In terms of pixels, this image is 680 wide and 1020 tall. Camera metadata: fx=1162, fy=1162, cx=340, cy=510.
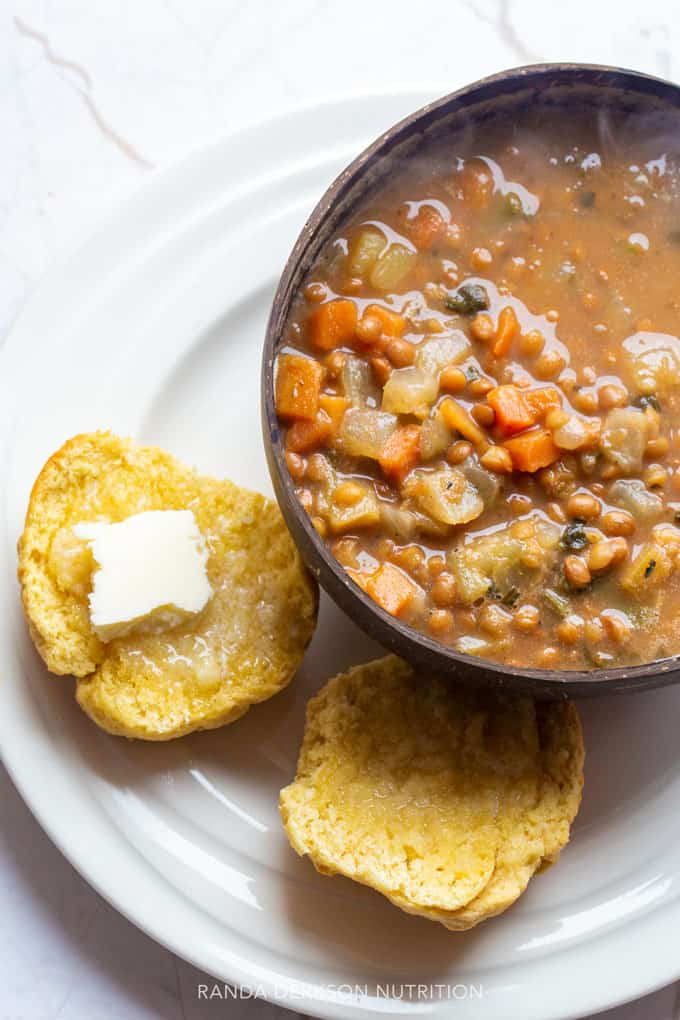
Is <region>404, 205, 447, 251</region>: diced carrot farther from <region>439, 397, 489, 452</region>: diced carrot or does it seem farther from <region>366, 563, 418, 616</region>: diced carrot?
<region>366, 563, 418, 616</region>: diced carrot

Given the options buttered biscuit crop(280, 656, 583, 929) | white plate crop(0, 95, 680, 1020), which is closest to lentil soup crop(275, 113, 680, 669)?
buttered biscuit crop(280, 656, 583, 929)

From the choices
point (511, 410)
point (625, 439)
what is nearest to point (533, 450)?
point (511, 410)

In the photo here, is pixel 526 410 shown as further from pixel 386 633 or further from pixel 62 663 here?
pixel 62 663

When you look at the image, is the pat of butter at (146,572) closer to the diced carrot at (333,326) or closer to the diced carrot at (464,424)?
the diced carrot at (333,326)

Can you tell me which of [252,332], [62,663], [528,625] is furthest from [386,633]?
[252,332]

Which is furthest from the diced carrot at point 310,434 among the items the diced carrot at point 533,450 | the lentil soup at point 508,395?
the diced carrot at point 533,450
